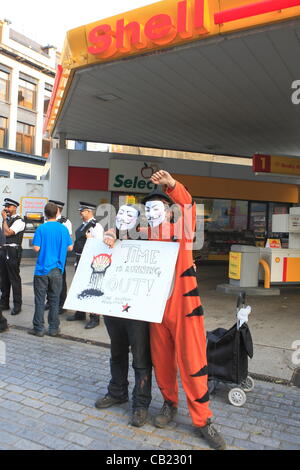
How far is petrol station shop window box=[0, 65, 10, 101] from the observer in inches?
1235

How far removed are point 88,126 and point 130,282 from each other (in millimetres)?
9671

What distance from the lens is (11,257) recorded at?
21.7 ft

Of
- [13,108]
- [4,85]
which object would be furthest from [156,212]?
[4,85]

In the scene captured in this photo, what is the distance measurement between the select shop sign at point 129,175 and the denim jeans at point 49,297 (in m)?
8.13

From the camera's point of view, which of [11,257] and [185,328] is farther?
[11,257]

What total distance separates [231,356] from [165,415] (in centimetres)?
81

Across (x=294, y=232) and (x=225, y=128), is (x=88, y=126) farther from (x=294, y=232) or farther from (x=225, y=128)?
(x=294, y=232)

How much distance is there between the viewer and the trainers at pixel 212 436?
2787 mm

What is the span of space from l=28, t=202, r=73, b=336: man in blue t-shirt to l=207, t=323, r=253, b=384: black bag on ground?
2.66 meters

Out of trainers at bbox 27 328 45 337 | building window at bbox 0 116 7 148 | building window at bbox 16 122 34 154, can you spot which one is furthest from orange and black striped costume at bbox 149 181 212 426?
building window at bbox 16 122 34 154

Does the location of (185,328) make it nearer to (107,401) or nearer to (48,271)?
(107,401)

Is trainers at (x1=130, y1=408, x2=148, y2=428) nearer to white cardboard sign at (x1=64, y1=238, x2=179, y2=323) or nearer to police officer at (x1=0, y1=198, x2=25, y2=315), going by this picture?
white cardboard sign at (x1=64, y1=238, x2=179, y2=323)

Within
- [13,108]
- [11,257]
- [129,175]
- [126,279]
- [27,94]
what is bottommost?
[11,257]

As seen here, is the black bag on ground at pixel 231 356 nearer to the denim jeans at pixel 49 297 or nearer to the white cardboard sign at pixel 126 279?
the white cardboard sign at pixel 126 279
